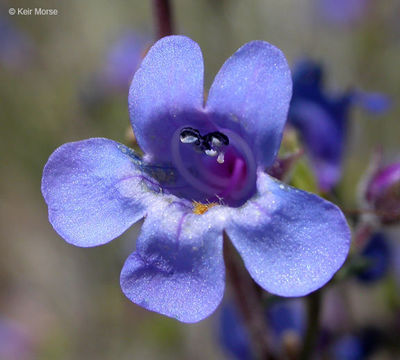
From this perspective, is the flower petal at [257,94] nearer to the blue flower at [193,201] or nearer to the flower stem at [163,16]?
the blue flower at [193,201]

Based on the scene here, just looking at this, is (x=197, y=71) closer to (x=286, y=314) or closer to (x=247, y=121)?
(x=247, y=121)

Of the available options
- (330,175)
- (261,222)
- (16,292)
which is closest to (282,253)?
(261,222)

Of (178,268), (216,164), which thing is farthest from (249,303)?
(178,268)

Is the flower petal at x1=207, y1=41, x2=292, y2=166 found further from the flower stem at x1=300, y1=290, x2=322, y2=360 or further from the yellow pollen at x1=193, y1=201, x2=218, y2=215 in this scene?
the flower stem at x1=300, y1=290, x2=322, y2=360

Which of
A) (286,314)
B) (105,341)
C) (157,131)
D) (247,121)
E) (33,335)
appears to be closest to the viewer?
(247,121)

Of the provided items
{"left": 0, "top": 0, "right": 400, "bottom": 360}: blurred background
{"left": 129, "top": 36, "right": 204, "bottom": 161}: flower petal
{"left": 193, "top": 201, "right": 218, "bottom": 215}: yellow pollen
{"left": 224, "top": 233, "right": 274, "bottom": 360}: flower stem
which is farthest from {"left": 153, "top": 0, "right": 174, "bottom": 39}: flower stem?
{"left": 0, "top": 0, "right": 400, "bottom": 360}: blurred background
